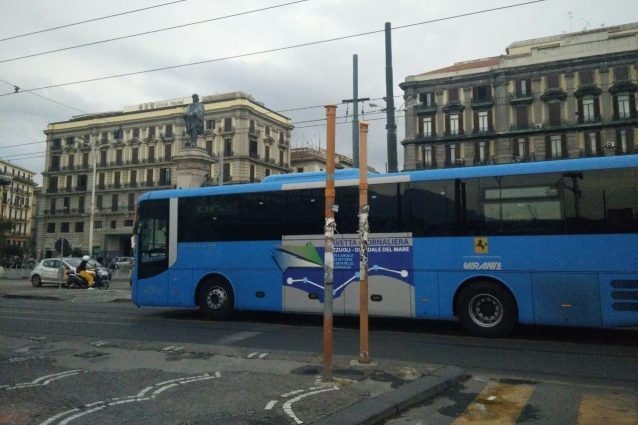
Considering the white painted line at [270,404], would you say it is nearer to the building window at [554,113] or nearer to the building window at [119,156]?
the building window at [554,113]

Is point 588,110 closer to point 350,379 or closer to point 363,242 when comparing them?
point 363,242

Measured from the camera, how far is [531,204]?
975cm

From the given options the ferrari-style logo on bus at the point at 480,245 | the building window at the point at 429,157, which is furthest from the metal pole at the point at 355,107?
the building window at the point at 429,157

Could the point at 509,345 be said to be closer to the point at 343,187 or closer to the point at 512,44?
the point at 343,187

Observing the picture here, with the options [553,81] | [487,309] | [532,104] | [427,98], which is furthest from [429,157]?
[487,309]

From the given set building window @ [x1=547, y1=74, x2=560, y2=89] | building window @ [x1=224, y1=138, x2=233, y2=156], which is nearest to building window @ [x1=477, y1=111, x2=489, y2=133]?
building window @ [x1=547, y1=74, x2=560, y2=89]

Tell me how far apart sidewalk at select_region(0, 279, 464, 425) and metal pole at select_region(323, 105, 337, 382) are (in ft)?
1.27

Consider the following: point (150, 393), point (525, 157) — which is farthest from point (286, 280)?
point (525, 157)

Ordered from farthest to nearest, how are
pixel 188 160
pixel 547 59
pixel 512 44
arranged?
pixel 512 44 → pixel 547 59 → pixel 188 160

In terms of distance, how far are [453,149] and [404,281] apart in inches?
2063

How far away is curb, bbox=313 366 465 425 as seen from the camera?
4777 mm

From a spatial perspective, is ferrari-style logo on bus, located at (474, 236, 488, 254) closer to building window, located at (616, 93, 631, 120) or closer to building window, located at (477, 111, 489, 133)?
building window, located at (477, 111, 489, 133)

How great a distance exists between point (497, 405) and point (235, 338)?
589cm

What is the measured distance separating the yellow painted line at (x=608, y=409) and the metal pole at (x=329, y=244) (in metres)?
2.77
